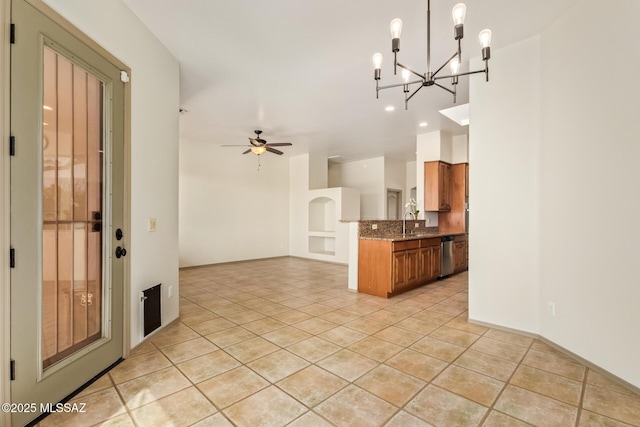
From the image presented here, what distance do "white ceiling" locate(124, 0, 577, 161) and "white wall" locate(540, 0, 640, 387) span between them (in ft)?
1.49

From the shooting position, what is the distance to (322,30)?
9.46 ft

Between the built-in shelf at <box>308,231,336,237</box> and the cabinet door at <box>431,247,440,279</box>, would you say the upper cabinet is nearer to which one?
the cabinet door at <box>431,247,440,279</box>

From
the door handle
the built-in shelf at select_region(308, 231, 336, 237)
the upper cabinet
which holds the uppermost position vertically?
the upper cabinet

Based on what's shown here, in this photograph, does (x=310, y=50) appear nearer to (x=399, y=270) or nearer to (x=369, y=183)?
(x=399, y=270)

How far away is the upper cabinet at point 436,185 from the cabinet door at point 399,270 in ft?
7.01

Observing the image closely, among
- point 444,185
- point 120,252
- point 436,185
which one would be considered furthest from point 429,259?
point 120,252

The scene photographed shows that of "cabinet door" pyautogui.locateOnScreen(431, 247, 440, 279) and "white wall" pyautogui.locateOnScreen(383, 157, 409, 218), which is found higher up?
"white wall" pyautogui.locateOnScreen(383, 157, 409, 218)

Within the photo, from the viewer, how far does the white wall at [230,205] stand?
7004 millimetres

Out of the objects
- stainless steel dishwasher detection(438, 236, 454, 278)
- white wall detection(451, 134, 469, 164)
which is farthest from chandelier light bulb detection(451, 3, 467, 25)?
white wall detection(451, 134, 469, 164)

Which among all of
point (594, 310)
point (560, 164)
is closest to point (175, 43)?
point (560, 164)

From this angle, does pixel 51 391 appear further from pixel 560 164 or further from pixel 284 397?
pixel 560 164

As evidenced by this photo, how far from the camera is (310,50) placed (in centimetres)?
324

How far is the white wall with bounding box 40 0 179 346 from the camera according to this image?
8.07 feet

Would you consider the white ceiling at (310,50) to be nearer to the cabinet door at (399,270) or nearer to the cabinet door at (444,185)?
the cabinet door at (444,185)
